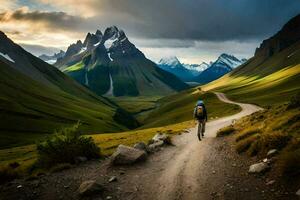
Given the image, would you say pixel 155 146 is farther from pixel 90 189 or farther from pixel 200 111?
pixel 90 189

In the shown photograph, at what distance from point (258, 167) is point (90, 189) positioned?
27.9ft

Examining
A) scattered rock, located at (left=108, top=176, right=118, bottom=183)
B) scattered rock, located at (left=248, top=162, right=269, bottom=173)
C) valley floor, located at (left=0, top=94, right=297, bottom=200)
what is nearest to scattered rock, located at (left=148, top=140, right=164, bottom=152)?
valley floor, located at (left=0, top=94, right=297, bottom=200)

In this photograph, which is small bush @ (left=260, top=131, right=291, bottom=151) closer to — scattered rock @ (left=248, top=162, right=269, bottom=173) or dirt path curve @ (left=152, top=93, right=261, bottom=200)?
scattered rock @ (left=248, top=162, right=269, bottom=173)

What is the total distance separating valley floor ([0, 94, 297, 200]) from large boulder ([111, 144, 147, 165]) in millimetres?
494

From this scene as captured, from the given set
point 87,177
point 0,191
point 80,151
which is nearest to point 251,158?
point 87,177

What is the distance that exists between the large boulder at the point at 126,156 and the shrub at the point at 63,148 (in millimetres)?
3751

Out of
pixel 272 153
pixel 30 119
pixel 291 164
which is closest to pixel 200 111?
pixel 272 153

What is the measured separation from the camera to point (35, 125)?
502 ft

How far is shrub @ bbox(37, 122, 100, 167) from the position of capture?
26.9 meters

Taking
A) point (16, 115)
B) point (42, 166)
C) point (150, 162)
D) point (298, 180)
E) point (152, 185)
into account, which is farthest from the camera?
point (16, 115)

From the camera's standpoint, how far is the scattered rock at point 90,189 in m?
18.2

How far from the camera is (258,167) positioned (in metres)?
18.7

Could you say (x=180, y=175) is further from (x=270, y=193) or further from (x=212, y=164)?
(x=270, y=193)

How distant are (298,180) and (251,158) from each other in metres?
6.02
